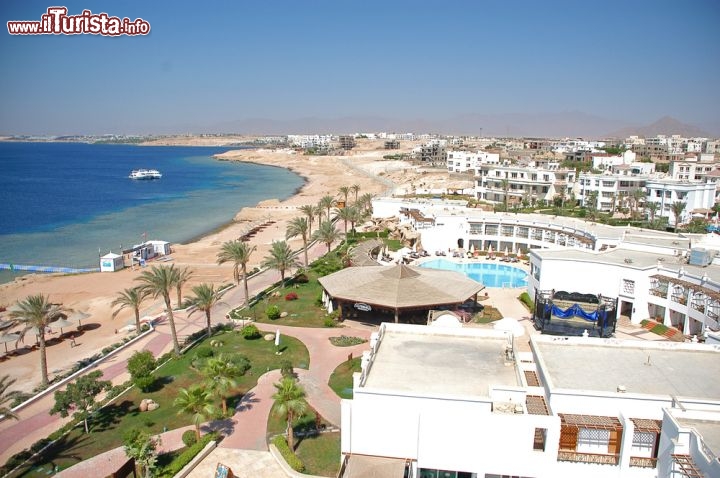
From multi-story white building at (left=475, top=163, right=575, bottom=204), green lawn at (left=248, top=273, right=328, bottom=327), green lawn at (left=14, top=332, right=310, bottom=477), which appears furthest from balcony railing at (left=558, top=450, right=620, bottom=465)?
multi-story white building at (left=475, top=163, right=575, bottom=204)

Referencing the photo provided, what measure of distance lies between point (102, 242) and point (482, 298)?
56580 millimetres

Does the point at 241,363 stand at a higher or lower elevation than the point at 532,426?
lower

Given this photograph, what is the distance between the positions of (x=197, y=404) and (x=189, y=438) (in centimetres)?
179

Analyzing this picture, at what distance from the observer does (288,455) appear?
830 inches

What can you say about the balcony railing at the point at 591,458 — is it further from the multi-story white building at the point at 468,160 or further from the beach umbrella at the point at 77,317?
the multi-story white building at the point at 468,160

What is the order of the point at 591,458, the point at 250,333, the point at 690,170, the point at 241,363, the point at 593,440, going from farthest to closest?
the point at 690,170 < the point at 250,333 < the point at 241,363 < the point at 593,440 < the point at 591,458

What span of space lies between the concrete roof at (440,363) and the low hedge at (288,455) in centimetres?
495

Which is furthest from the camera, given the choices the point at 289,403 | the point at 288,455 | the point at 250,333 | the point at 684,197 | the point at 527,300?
the point at 684,197

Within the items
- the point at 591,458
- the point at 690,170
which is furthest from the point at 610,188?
the point at 591,458

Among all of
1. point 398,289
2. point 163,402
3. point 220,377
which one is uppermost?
point 398,289

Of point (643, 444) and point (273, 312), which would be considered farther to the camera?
point (273, 312)

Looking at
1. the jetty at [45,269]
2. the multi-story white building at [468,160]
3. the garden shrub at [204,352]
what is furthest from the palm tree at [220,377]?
the multi-story white building at [468,160]

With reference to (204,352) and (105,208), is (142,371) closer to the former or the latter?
(204,352)

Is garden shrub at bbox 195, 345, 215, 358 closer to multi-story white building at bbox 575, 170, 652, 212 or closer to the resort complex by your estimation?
the resort complex
